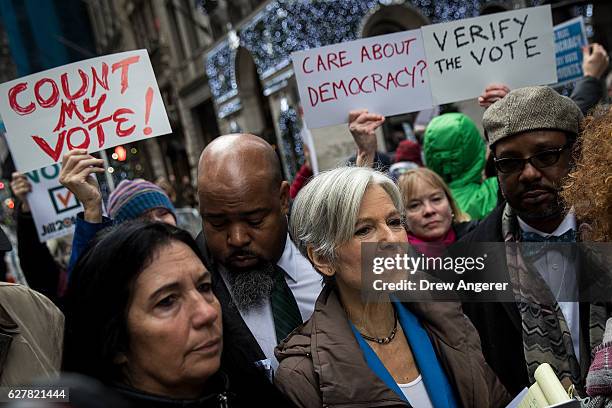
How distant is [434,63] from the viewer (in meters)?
3.19

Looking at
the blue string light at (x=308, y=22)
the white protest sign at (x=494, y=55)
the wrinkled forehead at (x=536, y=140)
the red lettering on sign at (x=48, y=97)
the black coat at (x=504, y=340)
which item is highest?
the blue string light at (x=308, y=22)

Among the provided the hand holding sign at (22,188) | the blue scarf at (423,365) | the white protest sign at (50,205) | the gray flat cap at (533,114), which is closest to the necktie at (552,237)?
the gray flat cap at (533,114)

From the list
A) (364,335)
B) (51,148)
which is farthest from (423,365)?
(51,148)

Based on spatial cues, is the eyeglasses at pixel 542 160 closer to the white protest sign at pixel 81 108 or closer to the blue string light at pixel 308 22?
the white protest sign at pixel 81 108

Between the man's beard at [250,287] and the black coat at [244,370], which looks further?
the man's beard at [250,287]

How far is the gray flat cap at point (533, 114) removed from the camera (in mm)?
2211

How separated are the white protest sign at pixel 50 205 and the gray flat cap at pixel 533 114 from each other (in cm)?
262

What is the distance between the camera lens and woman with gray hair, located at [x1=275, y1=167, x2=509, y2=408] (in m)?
1.62

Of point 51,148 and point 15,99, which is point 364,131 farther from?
point 15,99

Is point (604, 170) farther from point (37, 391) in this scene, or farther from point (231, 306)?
point (37, 391)

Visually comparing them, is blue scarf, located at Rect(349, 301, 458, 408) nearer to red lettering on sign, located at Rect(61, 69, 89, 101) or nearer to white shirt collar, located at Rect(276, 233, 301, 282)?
white shirt collar, located at Rect(276, 233, 301, 282)

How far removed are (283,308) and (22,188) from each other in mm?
2461

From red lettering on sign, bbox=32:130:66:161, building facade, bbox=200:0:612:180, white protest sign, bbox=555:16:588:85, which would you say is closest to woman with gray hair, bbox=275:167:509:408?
red lettering on sign, bbox=32:130:66:161

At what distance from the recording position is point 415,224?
128 inches
